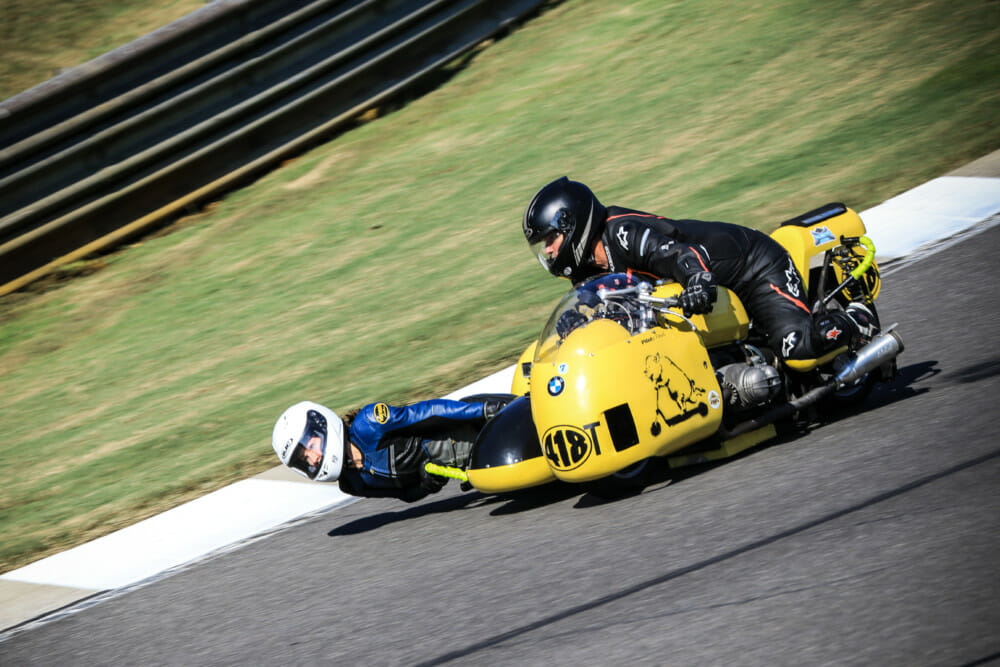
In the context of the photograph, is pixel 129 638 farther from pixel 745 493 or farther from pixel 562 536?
pixel 745 493

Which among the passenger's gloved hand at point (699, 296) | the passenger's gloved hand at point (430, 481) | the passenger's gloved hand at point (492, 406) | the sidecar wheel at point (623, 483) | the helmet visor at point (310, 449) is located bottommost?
the sidecar wheel at point (623, 483)

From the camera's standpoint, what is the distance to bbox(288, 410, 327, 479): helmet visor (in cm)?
625

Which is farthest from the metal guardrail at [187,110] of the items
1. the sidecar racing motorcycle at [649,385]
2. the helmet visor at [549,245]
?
the helmet visor at [549,245]

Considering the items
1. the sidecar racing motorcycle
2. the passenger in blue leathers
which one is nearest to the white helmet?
the passenger in blue leathers

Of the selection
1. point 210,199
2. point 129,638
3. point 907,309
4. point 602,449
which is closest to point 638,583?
point 602,449

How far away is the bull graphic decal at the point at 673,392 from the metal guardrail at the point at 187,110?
9.70m

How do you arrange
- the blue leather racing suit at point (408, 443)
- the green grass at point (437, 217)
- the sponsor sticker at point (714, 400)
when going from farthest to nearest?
the green grass at point (437, 217)
the blue leather racing suit at point (408, 443)
the sponsor sticker at point (714, 400)

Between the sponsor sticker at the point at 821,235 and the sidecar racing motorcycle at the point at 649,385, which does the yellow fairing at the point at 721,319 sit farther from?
the sponsor sticker at the point at 821,235

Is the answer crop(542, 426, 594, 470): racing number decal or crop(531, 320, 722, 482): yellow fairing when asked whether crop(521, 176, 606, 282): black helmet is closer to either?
crop(531, 320, 722, 482): yellow fairing

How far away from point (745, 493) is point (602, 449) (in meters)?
0.72

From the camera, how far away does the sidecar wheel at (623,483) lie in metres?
5.83

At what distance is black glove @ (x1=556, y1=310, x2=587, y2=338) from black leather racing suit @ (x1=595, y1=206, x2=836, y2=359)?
573mm

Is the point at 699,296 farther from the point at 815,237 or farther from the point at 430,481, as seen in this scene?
the point at 430,481

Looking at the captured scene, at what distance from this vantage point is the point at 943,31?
46.3ft
